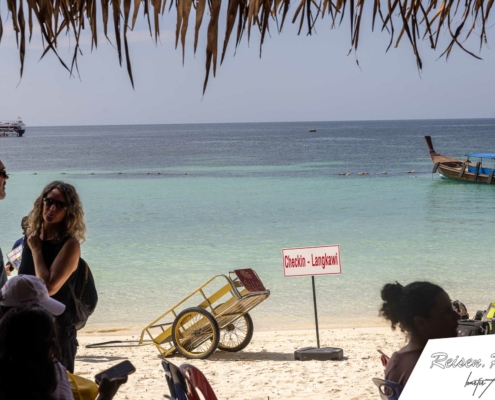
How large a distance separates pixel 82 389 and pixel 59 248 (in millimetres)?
753

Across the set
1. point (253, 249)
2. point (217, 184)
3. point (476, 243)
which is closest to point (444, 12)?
point (253, 249)

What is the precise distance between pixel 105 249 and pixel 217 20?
15900 mm

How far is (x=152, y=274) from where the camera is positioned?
1380cm

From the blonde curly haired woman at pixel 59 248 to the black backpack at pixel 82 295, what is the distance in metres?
0.02

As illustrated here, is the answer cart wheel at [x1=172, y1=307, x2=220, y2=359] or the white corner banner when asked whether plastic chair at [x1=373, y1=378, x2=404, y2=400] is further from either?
cart wheel at [x1=172, y1=307, x2=220, y2=359]

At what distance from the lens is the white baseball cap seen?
227 centimetres

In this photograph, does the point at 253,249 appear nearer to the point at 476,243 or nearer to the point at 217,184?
the point at 476,243

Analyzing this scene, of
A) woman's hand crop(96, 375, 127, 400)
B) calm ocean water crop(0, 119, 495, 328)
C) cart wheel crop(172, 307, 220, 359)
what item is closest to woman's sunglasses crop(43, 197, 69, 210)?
woman's hand crop(96, 375, 127, 400)

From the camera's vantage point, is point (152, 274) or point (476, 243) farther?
point (476, 243)

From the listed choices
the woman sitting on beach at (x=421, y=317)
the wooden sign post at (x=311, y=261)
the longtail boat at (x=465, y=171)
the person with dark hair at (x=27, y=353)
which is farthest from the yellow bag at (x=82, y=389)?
the longtail boat at (x=465, y=171)

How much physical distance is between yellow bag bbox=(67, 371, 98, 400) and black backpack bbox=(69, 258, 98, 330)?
20.6 inches

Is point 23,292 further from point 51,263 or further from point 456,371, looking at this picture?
point 456,371

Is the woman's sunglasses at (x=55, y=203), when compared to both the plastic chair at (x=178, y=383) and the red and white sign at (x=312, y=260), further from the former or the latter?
the red and white sign at (x=312, y=260)

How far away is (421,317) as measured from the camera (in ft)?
7.34
